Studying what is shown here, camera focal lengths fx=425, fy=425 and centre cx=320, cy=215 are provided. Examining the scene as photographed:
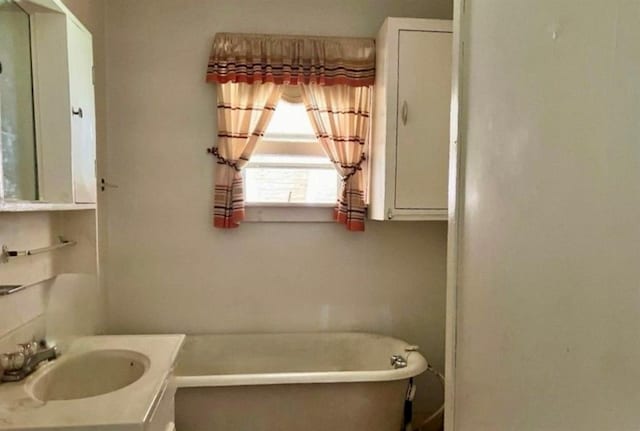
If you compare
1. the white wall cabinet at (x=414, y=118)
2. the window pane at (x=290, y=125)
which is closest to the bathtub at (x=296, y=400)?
the white wall cabinet at (x=414, y=118)

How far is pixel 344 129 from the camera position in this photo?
245cm

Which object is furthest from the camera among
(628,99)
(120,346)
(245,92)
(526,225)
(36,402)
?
(245,92)

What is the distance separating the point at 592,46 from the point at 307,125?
2109mm

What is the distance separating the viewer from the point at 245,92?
7.87 ft

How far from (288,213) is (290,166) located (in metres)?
0.29

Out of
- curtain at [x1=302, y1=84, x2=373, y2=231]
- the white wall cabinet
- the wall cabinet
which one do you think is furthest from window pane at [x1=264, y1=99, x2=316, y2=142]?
the wall cabinet

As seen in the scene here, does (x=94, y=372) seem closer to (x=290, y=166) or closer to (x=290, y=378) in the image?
(x=290, y=378)

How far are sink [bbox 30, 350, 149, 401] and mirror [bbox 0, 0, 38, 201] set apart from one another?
0.60 metres

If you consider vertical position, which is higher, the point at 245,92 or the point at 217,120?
the point at 245,92

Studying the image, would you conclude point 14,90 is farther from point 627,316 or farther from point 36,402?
point 627,316

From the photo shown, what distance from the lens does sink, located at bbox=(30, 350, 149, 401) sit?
4.78 ft

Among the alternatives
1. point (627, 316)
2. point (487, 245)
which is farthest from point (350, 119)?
point (627, 316)

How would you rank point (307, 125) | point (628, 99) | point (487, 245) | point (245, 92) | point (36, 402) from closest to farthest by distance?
point (628, 99) < point (487, 245) < point (36, 402) < point (245, 92) < point (307, 125)

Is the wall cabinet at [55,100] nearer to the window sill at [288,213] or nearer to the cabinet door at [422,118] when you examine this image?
the window sill at [288,213]
